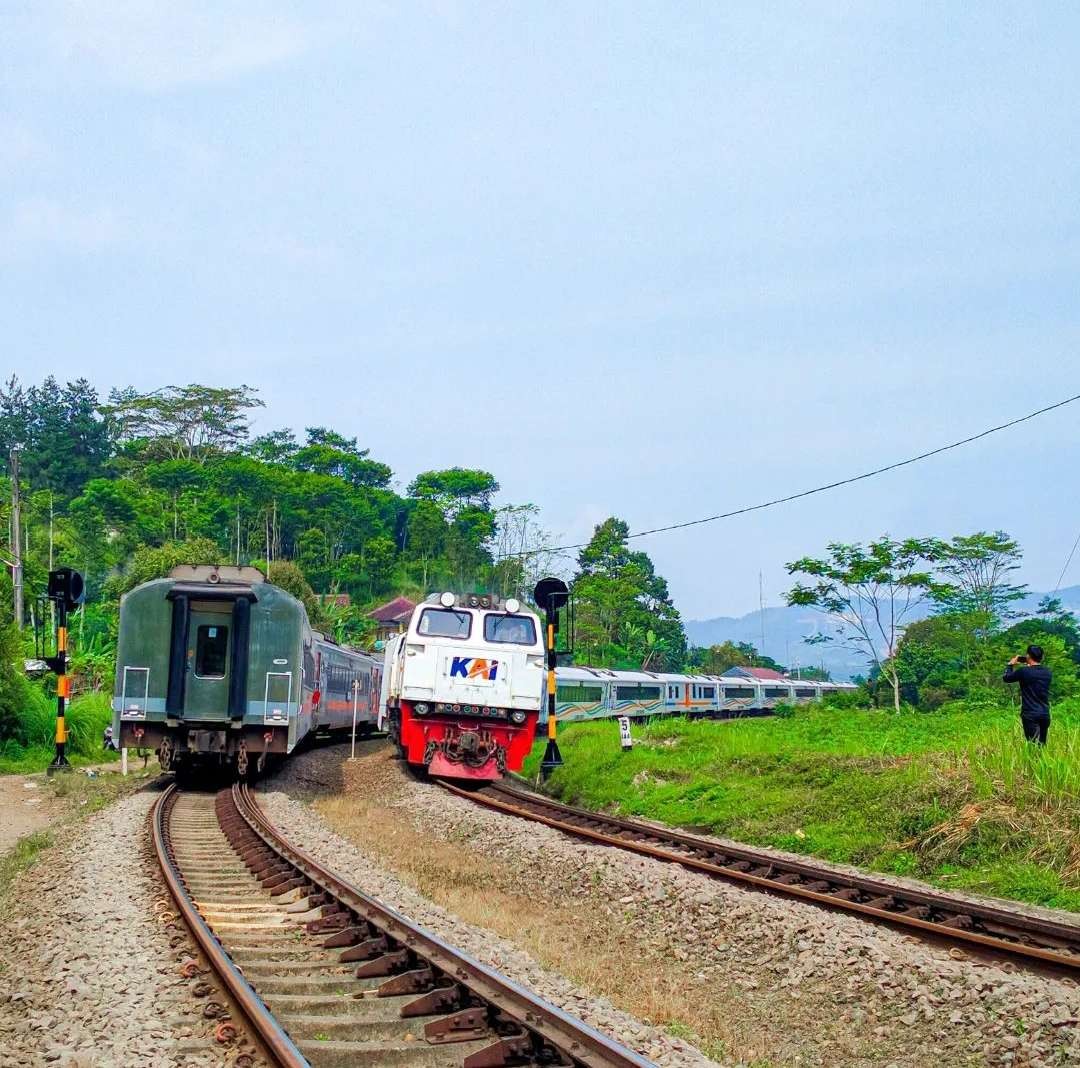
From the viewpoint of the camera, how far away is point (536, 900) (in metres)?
11.1

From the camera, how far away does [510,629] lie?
1922cm

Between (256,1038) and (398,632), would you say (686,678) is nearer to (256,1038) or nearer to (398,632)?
(398,632)

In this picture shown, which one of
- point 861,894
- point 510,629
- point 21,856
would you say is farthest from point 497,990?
point 510,629

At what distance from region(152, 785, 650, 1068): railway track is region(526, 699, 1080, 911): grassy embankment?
609 cm

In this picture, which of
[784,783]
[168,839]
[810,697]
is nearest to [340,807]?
[168,839]

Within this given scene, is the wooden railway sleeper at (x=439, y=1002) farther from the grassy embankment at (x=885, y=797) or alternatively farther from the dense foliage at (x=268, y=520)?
the dense foliage at (x=268, y=520)

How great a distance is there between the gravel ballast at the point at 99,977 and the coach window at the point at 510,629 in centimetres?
888

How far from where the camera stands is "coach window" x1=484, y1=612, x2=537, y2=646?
19.0 m

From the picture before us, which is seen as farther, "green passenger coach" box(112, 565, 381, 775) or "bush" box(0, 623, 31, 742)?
"bush" box(0, 623, 31, 742)

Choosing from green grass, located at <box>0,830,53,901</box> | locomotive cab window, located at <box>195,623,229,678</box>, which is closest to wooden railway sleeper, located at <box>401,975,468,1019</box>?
green grass, located at <box>0,830,53,901</box>

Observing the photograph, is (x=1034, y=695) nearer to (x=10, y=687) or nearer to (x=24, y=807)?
(x=24, y=807)

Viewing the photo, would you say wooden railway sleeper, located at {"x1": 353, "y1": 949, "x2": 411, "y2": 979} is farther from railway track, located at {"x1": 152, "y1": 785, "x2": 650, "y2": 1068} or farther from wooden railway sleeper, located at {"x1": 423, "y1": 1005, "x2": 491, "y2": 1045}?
wooden railway sleeper, located at {"x1": 423, "y1": 1005, "x2": 491, "y2": 1045}

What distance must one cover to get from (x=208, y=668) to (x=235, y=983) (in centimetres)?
1240

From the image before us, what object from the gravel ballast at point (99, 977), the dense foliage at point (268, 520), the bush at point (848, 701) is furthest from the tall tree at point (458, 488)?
the gravel ballast at point (99, 977)
